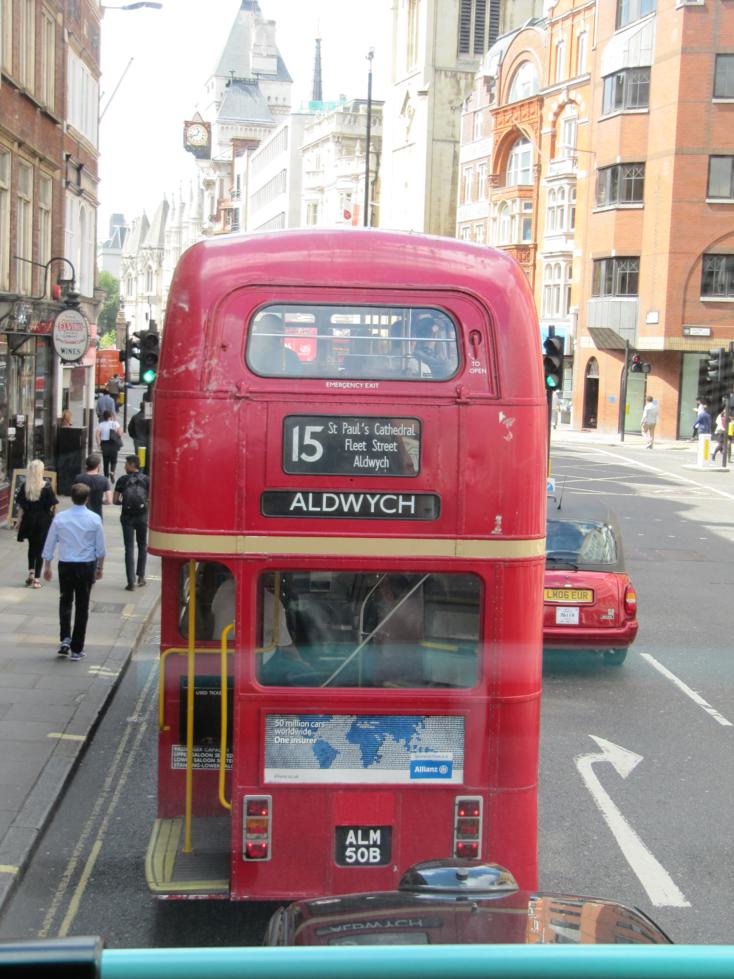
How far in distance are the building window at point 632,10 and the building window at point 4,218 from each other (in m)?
37.8

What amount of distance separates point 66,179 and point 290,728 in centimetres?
2537

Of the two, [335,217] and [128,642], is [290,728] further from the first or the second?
[335,217]

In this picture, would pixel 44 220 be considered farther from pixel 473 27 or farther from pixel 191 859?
pixel 473 27

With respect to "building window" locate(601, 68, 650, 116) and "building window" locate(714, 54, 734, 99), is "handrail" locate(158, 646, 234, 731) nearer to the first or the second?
"building window" locate(714, 54, 734, 99)

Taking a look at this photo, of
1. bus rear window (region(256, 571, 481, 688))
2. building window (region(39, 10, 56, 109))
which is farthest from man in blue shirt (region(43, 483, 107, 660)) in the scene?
building window (region(39, 10, 56, 109))

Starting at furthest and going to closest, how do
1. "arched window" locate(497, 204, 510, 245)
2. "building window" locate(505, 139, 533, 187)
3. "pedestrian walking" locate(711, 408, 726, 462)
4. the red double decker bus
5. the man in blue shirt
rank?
"arched window" locate(497, 204, 510, 245) → "building window" locate(505, 139, 533, 187) → "pedestrian walking" locate(711, 408, 726, 462) → the man in blue shirt → the red double decker bus

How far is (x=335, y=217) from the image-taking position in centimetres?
11138

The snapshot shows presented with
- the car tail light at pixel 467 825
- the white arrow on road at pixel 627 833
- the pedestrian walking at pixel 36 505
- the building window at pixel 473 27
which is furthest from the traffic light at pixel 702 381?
the building window at pixel 473 27

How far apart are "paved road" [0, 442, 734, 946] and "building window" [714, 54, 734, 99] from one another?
130 ft

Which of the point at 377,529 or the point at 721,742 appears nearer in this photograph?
the point at 377,529

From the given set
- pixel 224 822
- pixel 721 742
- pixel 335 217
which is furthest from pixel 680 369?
pixel 335 217

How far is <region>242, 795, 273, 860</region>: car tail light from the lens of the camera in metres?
6.24

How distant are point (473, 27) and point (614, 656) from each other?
98.5 m

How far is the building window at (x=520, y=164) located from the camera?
68.6 meters
